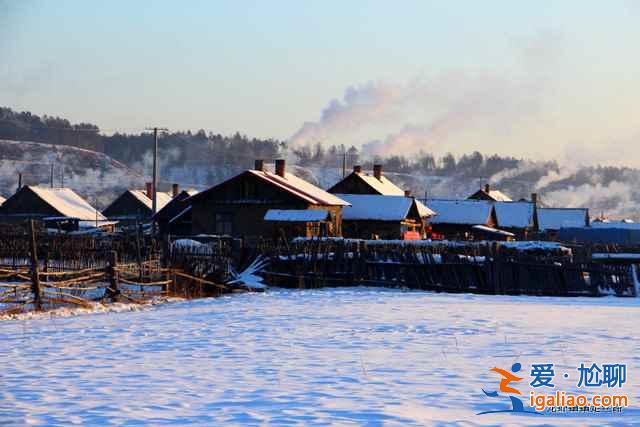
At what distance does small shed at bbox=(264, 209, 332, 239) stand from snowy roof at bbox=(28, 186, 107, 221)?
2852cm

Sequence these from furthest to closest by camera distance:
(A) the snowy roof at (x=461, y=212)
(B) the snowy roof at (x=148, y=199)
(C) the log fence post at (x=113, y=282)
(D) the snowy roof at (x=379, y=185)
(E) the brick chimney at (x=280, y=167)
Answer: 1. (B) the snowy roof at (x=148, y=199)
2. (A) the snowy roof at (x=461, y=212)
3. (D) the snowy roof at (x=379, y=185)
4. (E) the brick chimney at (x=280, y=167)
5. (C) the log fence post at (x=113, y=282)

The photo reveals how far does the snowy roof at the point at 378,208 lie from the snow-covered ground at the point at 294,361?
36860 mm

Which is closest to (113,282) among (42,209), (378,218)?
(378,218)

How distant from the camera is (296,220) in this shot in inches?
1816

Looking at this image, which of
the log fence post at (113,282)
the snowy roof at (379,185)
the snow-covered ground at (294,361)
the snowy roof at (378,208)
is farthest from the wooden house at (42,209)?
the snow-covered ground at (294,361)

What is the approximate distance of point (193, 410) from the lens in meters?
8.54

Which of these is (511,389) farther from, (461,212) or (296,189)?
(461,212)

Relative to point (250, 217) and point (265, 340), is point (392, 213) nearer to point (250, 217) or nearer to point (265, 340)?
point (250, 217)

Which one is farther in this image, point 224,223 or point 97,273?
point 224,223

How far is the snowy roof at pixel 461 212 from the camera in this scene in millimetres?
71312

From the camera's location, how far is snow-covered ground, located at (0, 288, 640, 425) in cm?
845

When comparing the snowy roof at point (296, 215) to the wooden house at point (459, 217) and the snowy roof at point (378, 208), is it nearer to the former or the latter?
the snowy roof at point (378, 208)

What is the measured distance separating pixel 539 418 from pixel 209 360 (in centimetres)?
485

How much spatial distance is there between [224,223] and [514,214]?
124 ft
